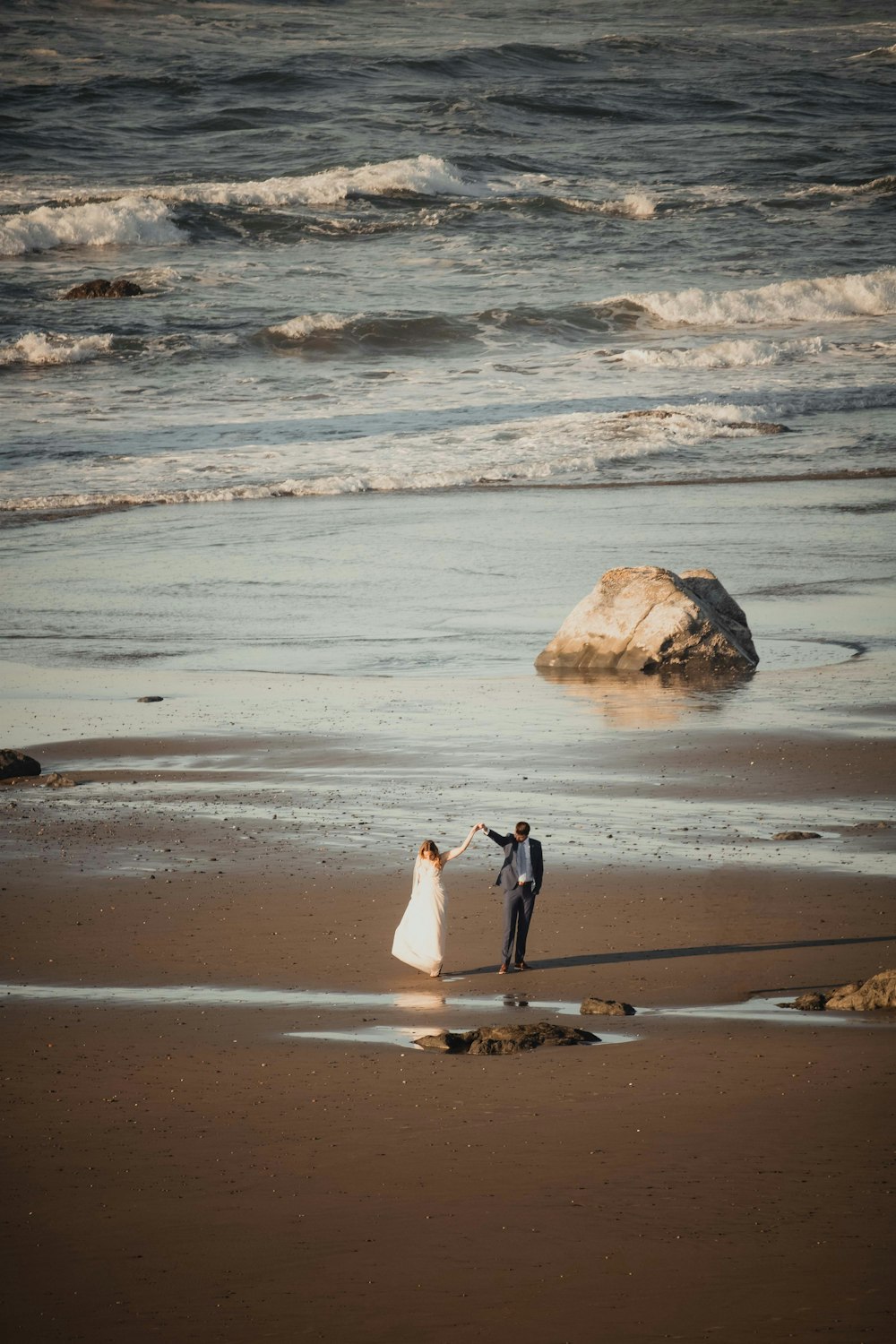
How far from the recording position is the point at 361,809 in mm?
12109

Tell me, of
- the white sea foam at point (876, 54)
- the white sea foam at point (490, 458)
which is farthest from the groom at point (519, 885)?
the white sea foam at point (876, 54)

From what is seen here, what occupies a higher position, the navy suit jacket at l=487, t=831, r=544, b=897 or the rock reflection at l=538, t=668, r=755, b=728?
the navy suit jacket at l=487, t=831, r=544, b=897

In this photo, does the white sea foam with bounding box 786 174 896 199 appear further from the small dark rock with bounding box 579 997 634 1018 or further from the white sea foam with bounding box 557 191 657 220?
the small dark rock with bounding box 579 997 634 1018

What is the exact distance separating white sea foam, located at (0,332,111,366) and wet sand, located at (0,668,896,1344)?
81.8 feet

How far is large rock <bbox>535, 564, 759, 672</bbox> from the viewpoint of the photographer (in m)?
16.2

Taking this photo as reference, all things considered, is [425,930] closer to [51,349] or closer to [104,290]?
[51,349]

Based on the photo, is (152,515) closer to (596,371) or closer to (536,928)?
(596,371)

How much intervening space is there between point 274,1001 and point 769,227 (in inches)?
1710

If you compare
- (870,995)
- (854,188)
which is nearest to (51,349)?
(854,188)

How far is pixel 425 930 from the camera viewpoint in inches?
368

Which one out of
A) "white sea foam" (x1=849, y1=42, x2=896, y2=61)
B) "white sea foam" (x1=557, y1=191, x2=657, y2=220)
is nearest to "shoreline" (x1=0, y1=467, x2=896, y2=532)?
"white sea foam" (x1=557, y1=191, x2=657, y2=220)

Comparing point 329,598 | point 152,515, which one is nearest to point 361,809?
point 329,598

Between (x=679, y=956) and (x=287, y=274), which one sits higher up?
(x=287, y=274)

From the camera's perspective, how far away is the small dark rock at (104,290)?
4150 centimetres
